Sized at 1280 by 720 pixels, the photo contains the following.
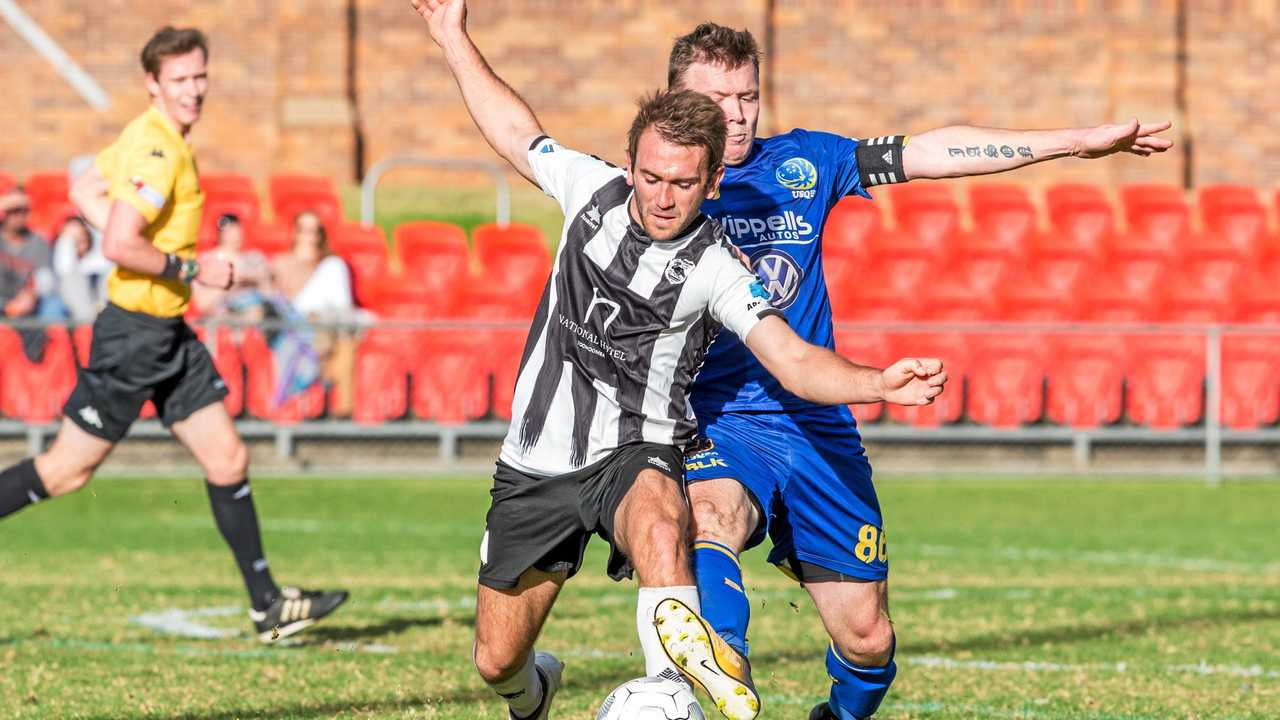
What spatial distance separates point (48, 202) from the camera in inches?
690

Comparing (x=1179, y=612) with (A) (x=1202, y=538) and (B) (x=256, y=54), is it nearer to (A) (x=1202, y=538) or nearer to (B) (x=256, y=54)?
(A) (x=1202, y=538)

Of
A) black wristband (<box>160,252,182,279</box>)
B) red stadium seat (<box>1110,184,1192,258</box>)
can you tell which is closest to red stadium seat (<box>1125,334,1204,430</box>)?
red stadium seat (<box>1110,184,1192,258</box>)

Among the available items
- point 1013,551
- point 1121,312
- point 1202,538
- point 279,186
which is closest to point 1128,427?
point 1121,312

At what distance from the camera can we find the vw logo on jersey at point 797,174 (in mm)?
5523

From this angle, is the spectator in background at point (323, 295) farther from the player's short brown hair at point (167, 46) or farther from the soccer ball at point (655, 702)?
the soccer ball at point (655, 702)

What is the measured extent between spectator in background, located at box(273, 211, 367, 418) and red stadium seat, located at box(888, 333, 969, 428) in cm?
425

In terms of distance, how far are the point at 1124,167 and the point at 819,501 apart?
1920 centimetres

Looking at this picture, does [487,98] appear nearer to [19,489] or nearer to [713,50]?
[713,50]

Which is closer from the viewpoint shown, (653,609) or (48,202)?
(653,609)

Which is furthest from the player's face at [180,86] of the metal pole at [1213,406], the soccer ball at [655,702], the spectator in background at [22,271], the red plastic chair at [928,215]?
the red plastic chair at [928,215]

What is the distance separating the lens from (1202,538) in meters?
11.7

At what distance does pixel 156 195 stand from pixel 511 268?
8708mm

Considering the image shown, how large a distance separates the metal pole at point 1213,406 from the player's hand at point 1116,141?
9.26m

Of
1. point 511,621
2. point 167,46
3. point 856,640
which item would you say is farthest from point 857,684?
point 167,46
